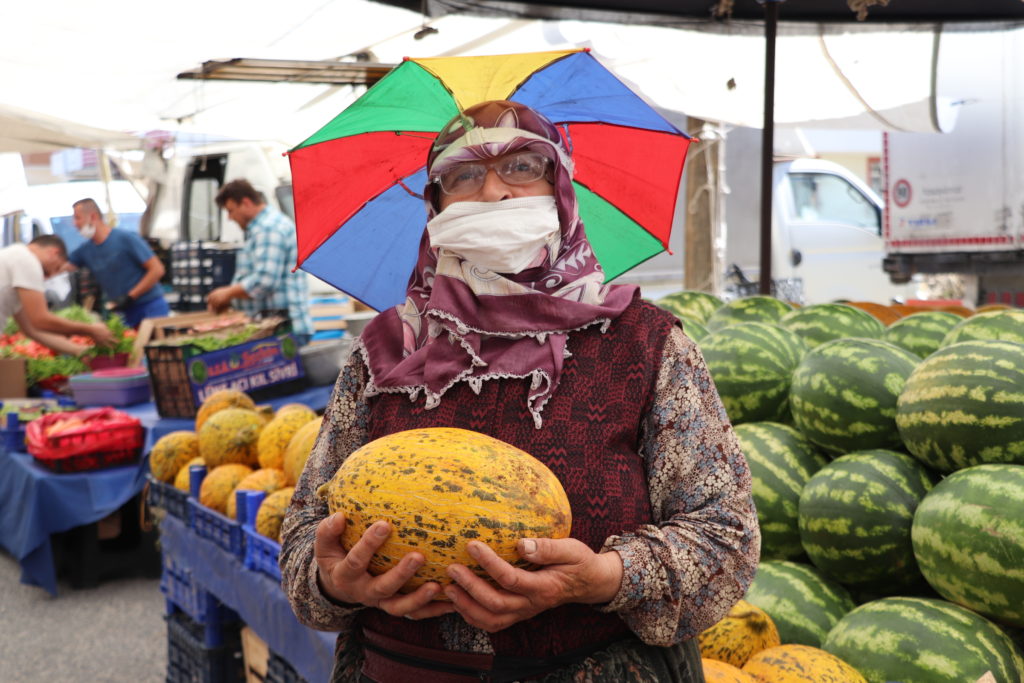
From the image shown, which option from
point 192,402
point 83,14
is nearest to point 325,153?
point 192,402

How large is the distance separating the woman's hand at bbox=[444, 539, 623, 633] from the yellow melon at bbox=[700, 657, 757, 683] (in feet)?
2.24

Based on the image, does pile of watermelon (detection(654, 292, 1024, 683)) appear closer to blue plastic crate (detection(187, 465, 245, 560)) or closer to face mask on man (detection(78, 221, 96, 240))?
blue plastic crate (detection(187, 465, 245, 560))

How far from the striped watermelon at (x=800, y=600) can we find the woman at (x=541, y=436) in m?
0.95

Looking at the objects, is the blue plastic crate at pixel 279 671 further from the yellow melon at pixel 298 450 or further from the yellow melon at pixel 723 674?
the yellow melon at pixel 723 674

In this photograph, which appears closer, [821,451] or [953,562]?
[953,562]

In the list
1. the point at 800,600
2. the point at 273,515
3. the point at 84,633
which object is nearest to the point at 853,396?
the point at 800,600

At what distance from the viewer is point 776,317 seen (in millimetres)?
4000

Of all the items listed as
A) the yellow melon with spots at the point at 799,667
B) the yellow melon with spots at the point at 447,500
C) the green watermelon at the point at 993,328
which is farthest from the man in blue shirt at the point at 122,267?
the yellow melon with spots at the point at 447,500

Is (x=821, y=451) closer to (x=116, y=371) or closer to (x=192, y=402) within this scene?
(x=192, y=402)

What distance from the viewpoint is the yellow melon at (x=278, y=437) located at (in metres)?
4.11

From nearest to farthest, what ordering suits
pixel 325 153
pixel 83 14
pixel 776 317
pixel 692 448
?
pixel 692 448 → pixel 325 153 → pixel 776 317 → pixel 83 14

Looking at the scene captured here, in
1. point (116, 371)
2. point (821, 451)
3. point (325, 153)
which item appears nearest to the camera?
point (325, 153)

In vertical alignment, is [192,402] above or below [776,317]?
below

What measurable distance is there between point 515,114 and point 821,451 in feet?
6.07
